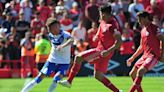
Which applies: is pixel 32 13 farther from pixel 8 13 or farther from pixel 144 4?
pixel 144 4

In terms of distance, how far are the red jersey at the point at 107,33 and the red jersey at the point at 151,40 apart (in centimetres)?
67

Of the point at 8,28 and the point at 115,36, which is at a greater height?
the point at 115,36

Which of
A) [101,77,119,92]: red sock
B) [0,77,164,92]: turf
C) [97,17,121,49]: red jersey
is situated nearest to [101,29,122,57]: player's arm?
[97,17,121,49]: red jersey

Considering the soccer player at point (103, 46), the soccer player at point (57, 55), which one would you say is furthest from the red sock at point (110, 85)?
the soccer player at point (57, 55)

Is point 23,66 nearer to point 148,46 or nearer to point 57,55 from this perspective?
point 57,55

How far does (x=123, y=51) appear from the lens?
889 inches

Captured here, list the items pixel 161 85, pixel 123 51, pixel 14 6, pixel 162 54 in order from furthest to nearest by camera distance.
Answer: pixel 14 6 → pixel 123 51 → pixel 161 85 → pixel 162 54

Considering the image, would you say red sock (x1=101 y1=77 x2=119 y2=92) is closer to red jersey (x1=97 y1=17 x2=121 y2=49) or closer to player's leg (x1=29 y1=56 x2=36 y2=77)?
red jersey (x1=97 y1=17 x2=121 y2=49)

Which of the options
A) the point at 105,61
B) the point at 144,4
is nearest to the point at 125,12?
the point at 144,4

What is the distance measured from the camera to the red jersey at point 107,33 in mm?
13016

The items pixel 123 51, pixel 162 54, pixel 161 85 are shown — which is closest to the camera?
pixel 162 54

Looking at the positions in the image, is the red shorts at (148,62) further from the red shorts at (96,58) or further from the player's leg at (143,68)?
the red shorts at (96,58)

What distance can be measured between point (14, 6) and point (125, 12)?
4575 mm

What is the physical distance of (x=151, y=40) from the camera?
41.5 ft
